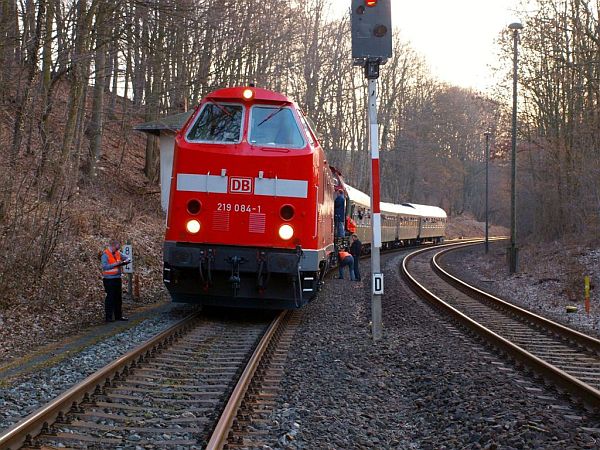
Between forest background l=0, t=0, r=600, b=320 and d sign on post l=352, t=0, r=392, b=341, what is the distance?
532 centimetres

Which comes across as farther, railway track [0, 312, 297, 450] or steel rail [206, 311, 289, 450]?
railway track [0, 312, 297, 450]

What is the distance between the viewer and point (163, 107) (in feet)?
73.9

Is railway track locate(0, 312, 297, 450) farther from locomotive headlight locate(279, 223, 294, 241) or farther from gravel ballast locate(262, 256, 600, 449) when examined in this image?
locomotive headlight locate(279, 223, 294, 241)

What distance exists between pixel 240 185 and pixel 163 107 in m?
13.0

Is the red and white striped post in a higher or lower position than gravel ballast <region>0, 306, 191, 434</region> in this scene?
higher

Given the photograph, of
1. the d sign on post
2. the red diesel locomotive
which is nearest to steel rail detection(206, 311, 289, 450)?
the red diesel locomotive

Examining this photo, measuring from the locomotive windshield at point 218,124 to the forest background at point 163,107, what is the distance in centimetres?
306

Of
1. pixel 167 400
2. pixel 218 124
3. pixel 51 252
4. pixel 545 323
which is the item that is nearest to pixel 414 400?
pixel 167 400

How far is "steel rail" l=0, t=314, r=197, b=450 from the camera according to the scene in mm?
4645

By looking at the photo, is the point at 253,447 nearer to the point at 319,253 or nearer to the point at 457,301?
the point at 319,253

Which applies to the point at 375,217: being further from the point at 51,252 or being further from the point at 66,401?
the point at 66,401

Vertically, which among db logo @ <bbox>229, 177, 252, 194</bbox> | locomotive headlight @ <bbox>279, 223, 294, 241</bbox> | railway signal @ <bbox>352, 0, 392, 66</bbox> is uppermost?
railway signal @ <bbox>352, 0, 392, 66</bbox>

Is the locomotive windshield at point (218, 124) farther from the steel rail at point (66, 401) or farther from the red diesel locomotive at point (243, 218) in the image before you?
the steel rail at point (66, 401)

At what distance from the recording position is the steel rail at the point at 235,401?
15.8 ft
